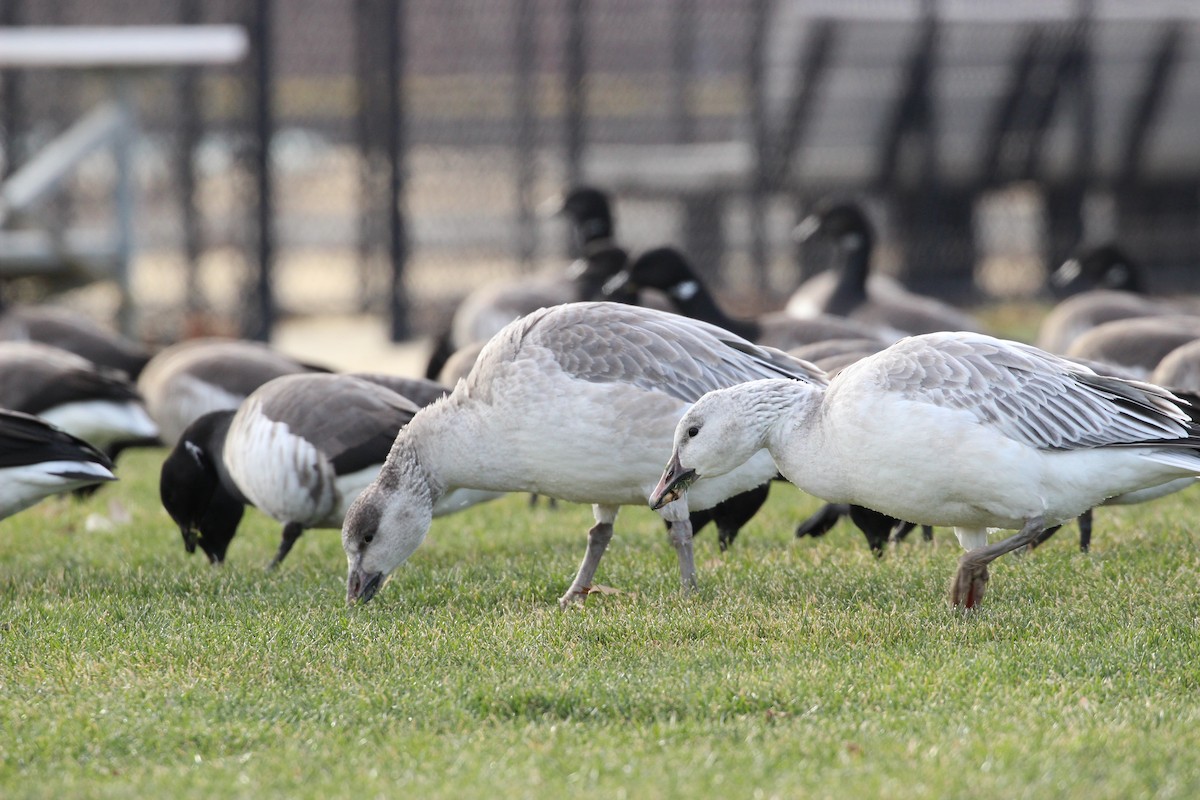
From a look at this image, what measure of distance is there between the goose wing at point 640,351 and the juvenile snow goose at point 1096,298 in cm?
492

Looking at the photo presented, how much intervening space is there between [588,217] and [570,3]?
11.7 ft

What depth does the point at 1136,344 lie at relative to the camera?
8523mm

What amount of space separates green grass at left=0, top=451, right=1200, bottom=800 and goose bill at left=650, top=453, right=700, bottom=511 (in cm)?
43

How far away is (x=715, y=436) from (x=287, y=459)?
2.40 meters

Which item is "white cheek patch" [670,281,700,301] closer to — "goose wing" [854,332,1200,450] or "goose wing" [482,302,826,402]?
"goose wing" [482,302,826,402]

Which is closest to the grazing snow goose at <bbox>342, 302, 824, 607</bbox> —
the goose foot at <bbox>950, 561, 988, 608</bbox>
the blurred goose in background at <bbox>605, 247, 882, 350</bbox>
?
the goose foot at <bbox>950, 561, 988, 608</bbox>

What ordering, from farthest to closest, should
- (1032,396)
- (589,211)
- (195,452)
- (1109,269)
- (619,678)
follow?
(1109,269), (589,211), (195,452), (1032,396), (619,678)

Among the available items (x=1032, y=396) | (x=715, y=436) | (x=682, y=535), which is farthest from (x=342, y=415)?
(x=1032, y=396)

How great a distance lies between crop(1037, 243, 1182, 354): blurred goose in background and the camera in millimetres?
10688

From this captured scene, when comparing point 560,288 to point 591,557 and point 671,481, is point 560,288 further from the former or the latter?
point 671,481

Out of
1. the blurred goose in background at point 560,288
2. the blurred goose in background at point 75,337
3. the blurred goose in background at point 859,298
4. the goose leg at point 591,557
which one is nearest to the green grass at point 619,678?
the goose leg at point 591,557

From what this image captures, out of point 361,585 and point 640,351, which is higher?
point 640,351

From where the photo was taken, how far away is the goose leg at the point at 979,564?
17.0 ft

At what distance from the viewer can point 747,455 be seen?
17.6ft
